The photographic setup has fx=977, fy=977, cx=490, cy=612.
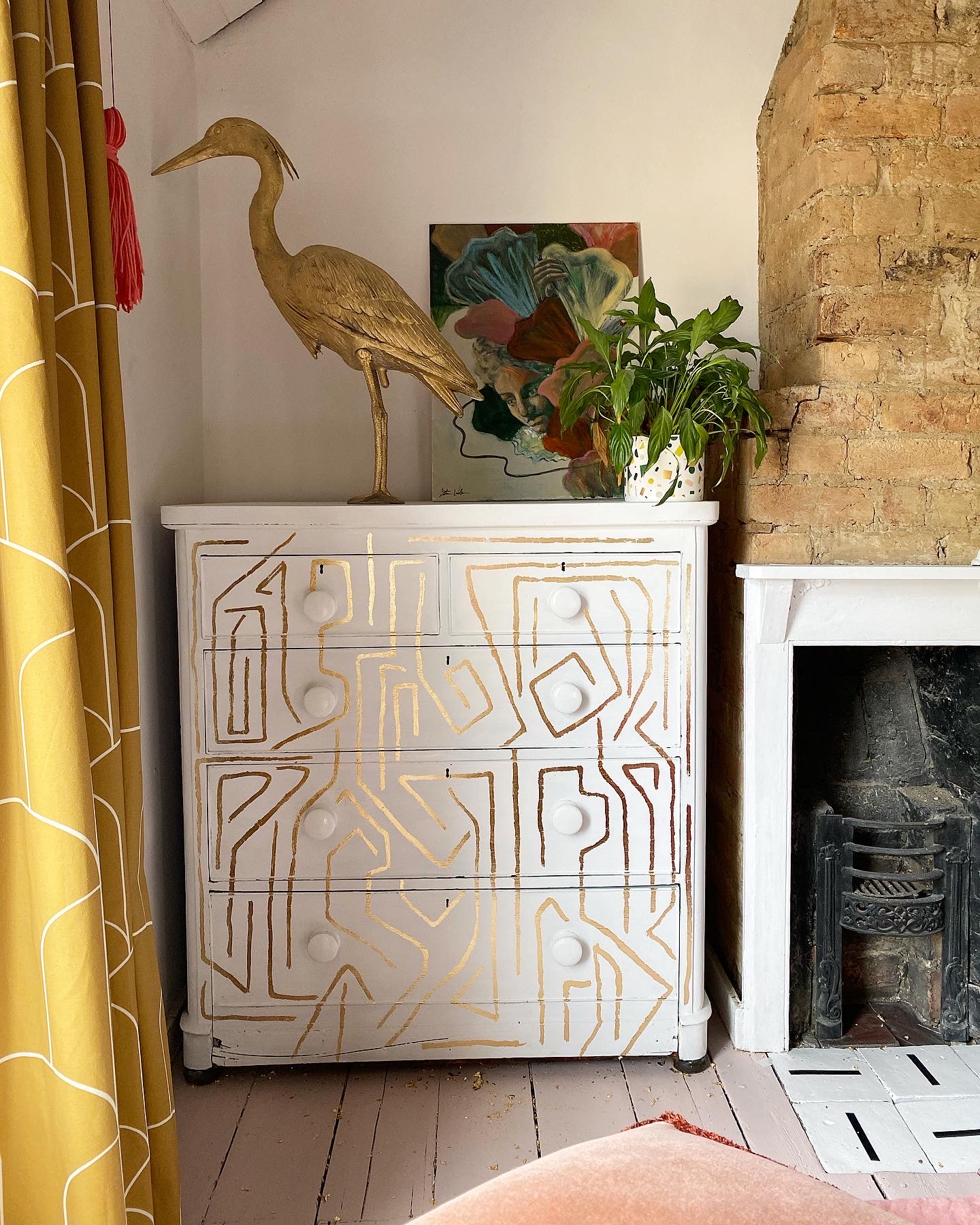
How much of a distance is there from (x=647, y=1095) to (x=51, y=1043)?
3.97ft

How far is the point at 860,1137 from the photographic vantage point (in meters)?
1.76

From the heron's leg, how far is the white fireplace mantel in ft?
2.48

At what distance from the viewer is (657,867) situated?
1.93m

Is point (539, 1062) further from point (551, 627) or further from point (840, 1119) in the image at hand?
point (551, 627)

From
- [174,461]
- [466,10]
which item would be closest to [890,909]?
[174,461]

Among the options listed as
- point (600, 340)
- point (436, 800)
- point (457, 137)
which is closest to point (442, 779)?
point (436, 800)

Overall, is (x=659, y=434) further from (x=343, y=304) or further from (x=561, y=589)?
(x=343, y=304)

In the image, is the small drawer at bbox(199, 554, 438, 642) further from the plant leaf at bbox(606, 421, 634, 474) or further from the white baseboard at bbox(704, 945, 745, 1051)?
the white baseboard at bbox(704, 945, 745, 1051)

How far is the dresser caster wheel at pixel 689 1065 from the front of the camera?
196 cm

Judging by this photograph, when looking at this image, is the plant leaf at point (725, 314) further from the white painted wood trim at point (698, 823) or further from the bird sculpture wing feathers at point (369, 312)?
the bird sculpture wing feathers at point (369, 312)

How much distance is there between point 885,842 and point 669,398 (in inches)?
41.9

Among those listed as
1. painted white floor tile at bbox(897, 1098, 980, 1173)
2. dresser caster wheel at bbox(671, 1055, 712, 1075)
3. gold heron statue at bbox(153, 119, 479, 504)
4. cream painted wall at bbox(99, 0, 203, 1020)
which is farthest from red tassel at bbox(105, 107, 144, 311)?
painted white floor tile at bbox(897, 1098, 980, 1173)

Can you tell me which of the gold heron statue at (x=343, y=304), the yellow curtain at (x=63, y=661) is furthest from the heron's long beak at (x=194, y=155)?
the yellow curtain at (x=63, y=661)

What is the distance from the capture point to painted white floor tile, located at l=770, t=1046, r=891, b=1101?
1.89 meters
